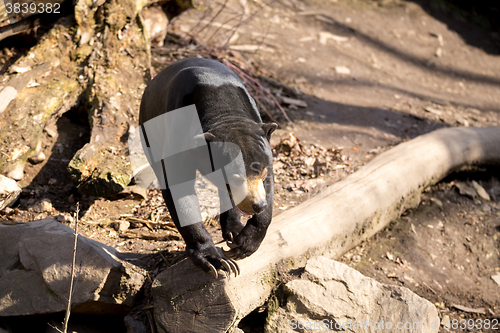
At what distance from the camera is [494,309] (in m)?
3.35

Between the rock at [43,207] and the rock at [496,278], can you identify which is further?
the rock at [496,278]

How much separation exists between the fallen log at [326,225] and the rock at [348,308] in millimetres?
198

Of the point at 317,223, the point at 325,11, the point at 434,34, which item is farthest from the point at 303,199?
the point at 434,34

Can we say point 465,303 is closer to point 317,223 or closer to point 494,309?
point 494,309

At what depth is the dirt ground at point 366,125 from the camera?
3.39 m

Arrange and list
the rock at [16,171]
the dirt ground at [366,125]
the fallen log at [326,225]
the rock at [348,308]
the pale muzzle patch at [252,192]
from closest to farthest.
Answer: the pale muzzle patch at [252,192] < the fallen log at [326,225] < the rock at [348,308] < the dirt ground at [366,125] < the rock at [16,171]

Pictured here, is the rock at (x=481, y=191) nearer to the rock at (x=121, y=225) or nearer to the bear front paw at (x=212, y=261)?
the bear front paw at (x=212, y=261)

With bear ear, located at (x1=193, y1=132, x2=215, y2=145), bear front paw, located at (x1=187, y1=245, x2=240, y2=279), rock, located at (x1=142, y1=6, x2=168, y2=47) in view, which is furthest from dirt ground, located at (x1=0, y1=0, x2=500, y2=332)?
bear ear, located at (x1=193, y1=132, x2=215, y2=145)

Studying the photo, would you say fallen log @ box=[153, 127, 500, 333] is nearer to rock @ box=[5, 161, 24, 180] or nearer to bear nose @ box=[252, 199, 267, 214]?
bear nose @ box=[252, 199, 267, 214]

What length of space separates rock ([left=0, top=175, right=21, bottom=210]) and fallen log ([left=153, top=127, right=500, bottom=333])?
1.68m

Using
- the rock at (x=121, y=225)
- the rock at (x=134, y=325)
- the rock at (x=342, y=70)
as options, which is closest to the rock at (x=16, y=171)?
the rock at (x=121, y=225)

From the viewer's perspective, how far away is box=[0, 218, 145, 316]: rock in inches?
96.1

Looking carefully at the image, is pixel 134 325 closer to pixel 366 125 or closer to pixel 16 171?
pixel 16 171

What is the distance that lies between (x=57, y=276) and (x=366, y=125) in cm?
431
